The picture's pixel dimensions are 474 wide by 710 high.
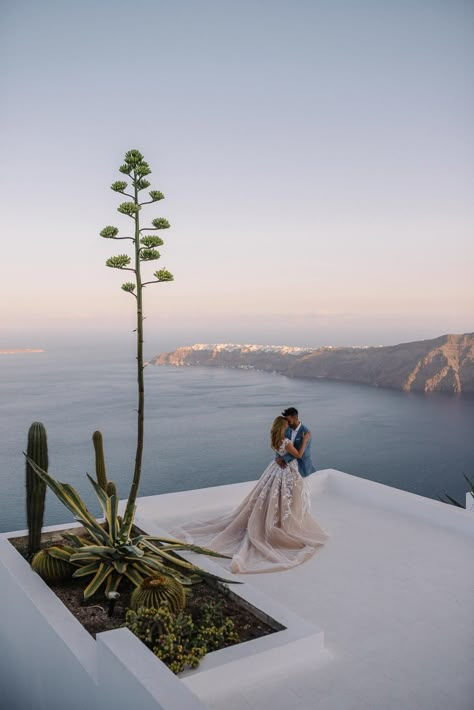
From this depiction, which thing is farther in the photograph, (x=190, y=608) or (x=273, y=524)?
(x=273, y=524)

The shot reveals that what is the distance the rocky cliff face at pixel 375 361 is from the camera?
57.4ft

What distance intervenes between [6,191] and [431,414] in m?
11.4

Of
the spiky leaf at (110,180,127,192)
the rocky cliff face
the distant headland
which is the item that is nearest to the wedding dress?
the spiky leaf at (110,180,127,192)

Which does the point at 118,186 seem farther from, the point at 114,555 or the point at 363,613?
the point at 363,613

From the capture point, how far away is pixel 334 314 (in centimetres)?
1956

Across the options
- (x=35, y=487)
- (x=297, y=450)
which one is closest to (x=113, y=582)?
(x=35, y=487)

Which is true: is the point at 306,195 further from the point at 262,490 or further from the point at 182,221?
the point at 262,490

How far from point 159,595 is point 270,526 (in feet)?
5.80

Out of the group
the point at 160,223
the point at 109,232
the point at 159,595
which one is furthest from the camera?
the point at 160,223

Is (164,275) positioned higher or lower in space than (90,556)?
higher

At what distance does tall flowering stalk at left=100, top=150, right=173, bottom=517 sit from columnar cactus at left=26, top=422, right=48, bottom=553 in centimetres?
53

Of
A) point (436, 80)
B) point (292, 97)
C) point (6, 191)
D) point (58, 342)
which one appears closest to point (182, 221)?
point (6, 191)

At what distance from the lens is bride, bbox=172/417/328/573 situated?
4340 mm

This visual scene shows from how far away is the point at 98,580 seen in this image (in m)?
3.06
